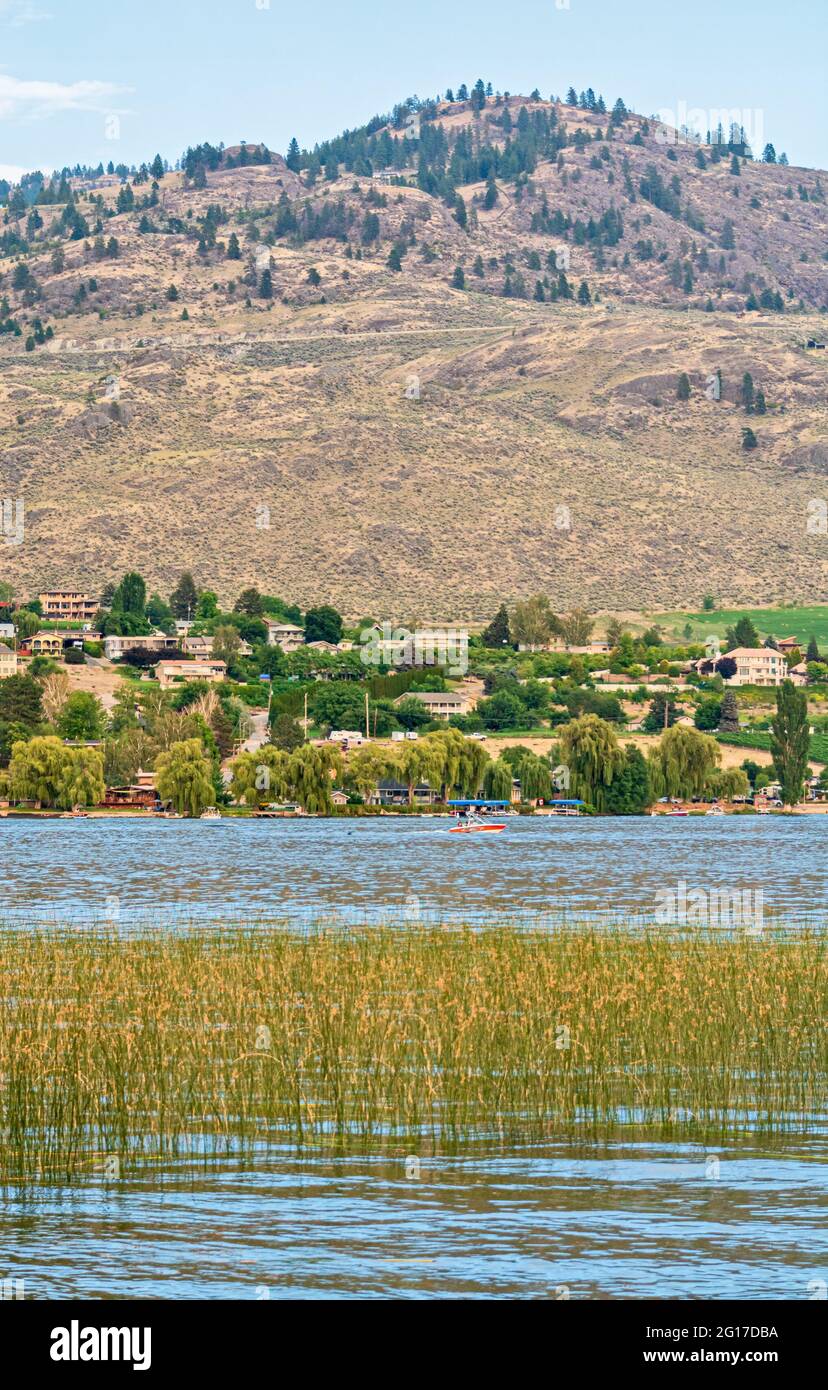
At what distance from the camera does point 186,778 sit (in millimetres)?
138250

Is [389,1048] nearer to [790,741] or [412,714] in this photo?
[790,741]

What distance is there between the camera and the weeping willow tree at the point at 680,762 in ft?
497

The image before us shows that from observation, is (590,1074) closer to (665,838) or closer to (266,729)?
(665,838)

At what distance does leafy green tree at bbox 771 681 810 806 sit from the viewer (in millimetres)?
155500

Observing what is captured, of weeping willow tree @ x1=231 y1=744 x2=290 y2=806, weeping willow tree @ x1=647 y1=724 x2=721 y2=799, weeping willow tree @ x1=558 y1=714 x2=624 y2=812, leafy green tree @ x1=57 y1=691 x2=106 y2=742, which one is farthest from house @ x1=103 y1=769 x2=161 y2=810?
weeping willow tree @ x1=647 y1=724 x2=721 y2=799

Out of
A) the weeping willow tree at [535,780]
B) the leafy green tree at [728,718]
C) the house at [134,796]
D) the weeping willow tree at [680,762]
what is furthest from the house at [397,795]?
the leafy green tree at [728,718]

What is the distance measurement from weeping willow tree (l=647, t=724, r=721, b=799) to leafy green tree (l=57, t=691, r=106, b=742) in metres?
46.3

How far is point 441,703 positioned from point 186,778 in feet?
200

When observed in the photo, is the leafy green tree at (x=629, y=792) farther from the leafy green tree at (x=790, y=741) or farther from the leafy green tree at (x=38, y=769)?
the leafy green tree at (x=38, y=769)

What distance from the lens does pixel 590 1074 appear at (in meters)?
30.3

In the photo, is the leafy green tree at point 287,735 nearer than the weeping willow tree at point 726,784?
No

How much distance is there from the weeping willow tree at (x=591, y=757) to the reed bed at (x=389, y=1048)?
10179 cm

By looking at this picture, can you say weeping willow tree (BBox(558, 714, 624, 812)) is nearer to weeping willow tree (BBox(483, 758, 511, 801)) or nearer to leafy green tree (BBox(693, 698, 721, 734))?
weeping willow tree (BBox(483, 758, 511, 801))
